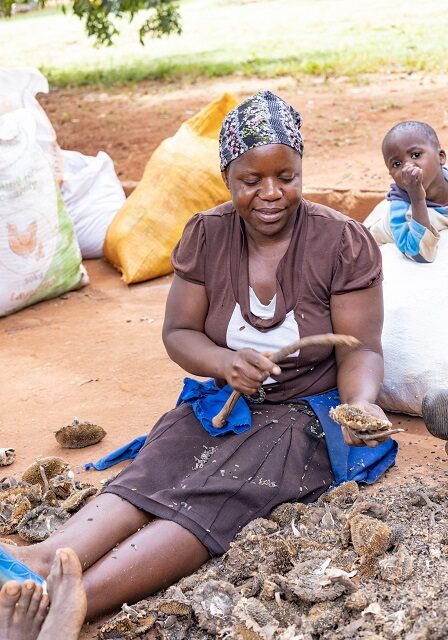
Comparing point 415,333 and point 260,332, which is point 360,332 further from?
point 415,333

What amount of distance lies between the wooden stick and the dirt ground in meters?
0.59

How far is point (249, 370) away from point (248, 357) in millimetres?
36

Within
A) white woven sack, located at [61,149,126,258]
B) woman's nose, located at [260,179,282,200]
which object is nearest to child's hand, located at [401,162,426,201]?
woman's nose, located at [260,179,282,200]

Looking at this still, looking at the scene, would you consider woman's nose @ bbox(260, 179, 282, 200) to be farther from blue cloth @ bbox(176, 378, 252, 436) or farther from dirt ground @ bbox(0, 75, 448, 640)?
dirt ground @ bbox(0, 75, 448, 640)

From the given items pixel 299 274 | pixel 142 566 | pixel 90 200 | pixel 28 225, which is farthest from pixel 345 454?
pixel 90 200

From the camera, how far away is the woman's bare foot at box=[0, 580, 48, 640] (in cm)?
215

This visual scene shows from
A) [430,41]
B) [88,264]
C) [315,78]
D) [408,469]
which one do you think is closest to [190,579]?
[408,469]

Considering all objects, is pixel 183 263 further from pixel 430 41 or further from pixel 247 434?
pixel 430 41

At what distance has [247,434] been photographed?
9.05ft

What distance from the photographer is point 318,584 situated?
2.27m

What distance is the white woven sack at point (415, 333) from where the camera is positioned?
336cm

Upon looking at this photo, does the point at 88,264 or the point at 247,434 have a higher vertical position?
the point at 247,434

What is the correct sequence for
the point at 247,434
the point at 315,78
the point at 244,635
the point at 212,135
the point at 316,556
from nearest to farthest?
the point at 244,635 < the point at 316,556 < the point at 247,434 < the point at 212,135 < the point at 315,78

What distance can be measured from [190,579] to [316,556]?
13.3 inches
